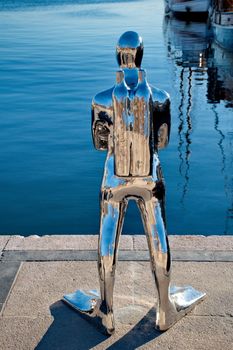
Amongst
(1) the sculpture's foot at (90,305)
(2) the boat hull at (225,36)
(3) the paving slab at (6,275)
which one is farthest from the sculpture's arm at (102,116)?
(2) the boat hull at (225,36)

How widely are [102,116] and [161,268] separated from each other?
3.65 feet

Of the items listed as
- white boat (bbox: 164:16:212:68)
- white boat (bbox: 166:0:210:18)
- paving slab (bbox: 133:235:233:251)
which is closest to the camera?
paving slab (bbox: 133:235:233:251)

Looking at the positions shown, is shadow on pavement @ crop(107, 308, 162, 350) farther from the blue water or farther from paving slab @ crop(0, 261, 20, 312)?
the blue water

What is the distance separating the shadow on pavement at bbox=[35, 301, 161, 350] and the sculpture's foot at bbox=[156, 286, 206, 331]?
95 mm

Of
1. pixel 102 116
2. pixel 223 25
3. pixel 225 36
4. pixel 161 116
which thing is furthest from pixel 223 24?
pixel 102 116

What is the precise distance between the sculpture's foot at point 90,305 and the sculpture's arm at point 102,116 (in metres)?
1.18

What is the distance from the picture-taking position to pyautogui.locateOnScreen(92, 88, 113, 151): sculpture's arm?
350 cm

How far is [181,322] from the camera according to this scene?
392cm

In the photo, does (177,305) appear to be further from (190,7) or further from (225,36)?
(190,7)

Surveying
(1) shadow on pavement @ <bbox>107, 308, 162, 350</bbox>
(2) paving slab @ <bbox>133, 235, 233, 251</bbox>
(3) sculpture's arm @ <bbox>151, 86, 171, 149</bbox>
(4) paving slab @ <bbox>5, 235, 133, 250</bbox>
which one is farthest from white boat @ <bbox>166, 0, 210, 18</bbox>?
(1) shadow on pavement @ <bbox>107, 308, 162, 350</bbox>

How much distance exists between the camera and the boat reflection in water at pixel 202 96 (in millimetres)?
10555

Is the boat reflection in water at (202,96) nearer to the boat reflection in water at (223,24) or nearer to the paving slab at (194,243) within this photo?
the boat reflection in water at (223,24)

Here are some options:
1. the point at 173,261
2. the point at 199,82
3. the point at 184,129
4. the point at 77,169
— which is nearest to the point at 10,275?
the point at 173,261

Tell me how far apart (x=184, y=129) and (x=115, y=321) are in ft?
29.3
